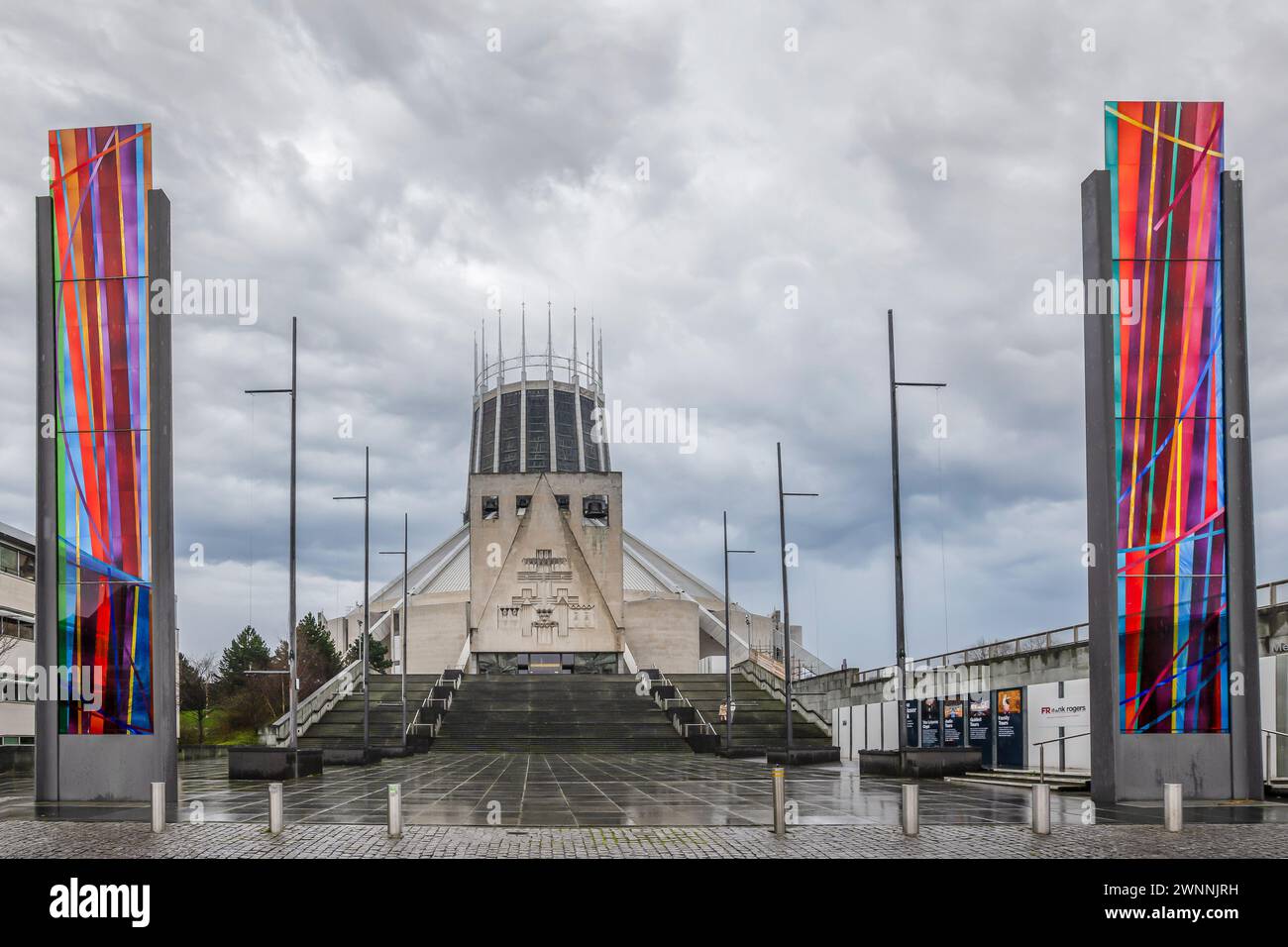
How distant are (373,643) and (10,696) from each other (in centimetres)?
3465

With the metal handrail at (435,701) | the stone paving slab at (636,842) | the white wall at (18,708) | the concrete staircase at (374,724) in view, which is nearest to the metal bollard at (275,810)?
the stone paving slab at (636,842)

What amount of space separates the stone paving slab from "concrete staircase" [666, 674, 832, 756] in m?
23.9

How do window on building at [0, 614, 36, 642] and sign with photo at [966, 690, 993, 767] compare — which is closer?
sign with photo at [966, 690, 993, 767]

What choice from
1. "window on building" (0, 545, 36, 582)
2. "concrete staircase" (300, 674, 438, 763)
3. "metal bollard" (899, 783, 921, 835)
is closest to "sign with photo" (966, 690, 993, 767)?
"concrete staircase" (300, 674, 438, 763)

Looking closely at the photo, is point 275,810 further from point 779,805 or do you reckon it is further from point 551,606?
point 551,606

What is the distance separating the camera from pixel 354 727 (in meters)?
43.7

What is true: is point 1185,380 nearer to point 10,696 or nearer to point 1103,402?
point 1103,402

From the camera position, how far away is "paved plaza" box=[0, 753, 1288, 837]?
16.8 meters

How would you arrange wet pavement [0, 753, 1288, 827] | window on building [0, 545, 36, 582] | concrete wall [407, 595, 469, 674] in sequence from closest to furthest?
wet pavement [0, 753, 1288, 827]
window on building [0, 545, 36, 582]
concrete wall [407, 595, 469, 674]

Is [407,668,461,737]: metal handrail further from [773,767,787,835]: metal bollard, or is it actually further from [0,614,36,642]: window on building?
[773,767,787,835]: metal bollard

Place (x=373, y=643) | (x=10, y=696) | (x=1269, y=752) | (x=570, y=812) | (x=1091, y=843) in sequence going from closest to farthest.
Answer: (x=1091, y=843) < (x=570, y=812) < (x=1269, y=752) < (x=10, y=696) < (x=373, y=643)

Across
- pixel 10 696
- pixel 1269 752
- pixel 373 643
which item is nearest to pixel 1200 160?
pixel 1269 752

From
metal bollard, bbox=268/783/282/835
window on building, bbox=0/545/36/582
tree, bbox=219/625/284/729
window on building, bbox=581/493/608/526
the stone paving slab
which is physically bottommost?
tree, bbox=219/625/284/729

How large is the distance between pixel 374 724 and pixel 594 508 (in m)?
33.6
